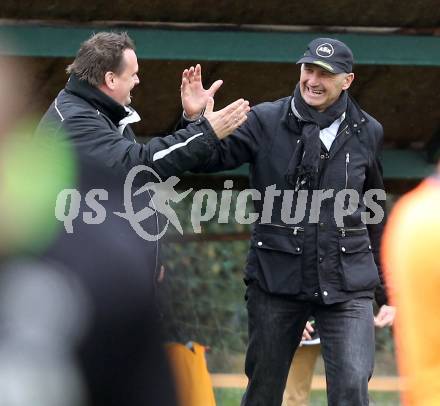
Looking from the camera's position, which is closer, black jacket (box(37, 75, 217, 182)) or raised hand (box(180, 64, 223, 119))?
black jacket (box(37, 75, 217, 182))

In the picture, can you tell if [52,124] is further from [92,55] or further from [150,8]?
[150,8]

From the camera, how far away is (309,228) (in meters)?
6.13

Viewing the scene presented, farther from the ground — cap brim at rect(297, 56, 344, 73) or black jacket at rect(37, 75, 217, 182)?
cap brim at rect(297, 56, 344, 73)

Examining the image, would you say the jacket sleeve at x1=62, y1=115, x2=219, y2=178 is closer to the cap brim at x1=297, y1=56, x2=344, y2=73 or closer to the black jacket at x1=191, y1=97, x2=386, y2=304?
the black jacket at x1=191, y1=97, x2=386, y2=304

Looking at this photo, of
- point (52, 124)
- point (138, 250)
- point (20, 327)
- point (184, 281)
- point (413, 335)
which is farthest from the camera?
point (184, 281)

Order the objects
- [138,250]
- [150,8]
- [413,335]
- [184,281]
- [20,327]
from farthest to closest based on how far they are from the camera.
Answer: [184,281]
[150,8]
[413,335]
[138,250]
[20,327]

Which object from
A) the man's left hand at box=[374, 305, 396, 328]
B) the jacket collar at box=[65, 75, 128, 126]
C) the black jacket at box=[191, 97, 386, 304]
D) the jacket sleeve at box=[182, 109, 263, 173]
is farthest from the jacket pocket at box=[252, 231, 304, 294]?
the jacket collar at box=[65, 75, 128, 126]

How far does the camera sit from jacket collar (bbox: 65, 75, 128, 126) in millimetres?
6102

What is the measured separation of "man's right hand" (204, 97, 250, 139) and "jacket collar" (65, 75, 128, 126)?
1.44ft

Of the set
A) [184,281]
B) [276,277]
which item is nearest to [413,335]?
[276,277]

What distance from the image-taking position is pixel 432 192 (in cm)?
346

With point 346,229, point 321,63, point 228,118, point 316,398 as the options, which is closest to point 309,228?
point 346,229

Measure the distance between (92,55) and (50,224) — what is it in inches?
136

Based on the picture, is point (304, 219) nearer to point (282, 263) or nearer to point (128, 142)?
point (282, 263)
